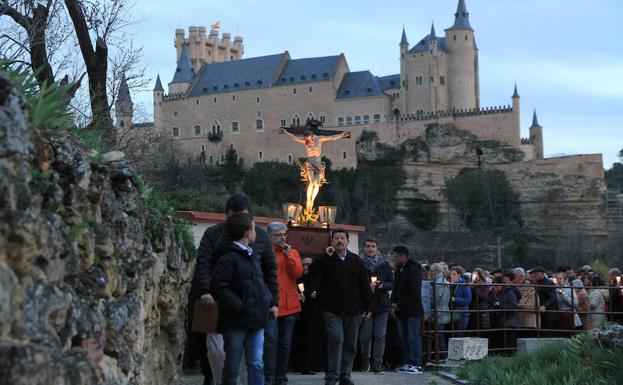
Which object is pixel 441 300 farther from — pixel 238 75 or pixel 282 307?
pixel 238 75

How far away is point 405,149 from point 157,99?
92.0ft

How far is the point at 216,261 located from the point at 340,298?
198 cm

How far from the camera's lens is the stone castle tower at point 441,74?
8662 cm

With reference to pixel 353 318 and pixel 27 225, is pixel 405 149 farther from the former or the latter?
pixel 27 225

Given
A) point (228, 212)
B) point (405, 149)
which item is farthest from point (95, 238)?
point (405, 149)

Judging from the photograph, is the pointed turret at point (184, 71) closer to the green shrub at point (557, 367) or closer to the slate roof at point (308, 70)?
the slate roof at point (308, 70)

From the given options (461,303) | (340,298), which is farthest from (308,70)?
(340,298)

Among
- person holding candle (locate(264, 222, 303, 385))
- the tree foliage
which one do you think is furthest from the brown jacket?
the tree foliage

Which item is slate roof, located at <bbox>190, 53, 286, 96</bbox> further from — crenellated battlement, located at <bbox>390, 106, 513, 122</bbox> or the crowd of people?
the crowd of people

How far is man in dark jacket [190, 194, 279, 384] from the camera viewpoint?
22.0 ft

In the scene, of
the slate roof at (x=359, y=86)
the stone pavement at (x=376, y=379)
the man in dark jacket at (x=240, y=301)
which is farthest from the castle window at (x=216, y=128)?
the man in dark jacket at (x=240, y=301)

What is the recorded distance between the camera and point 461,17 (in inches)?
3543

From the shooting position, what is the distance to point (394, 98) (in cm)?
8900

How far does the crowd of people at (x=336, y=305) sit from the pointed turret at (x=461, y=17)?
3020 inches
